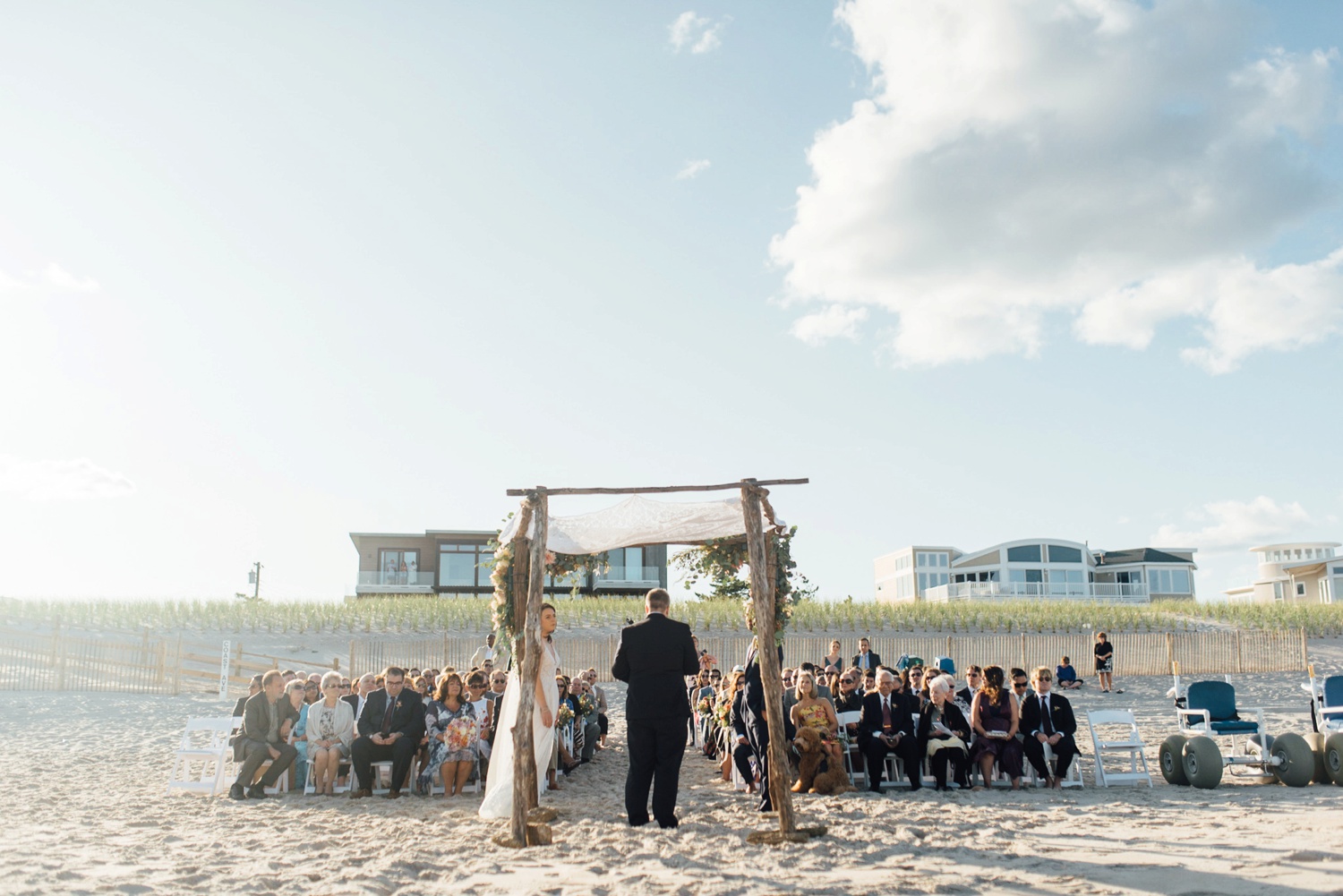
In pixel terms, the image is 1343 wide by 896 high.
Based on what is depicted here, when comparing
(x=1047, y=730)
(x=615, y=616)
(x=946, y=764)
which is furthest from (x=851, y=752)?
(x=615, y=616)

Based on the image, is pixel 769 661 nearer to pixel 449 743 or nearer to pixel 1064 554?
pixel 449 743

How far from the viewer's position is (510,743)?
8.16m

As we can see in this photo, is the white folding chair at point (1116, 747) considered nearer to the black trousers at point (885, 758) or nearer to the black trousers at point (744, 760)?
the black trousers at point (885, 758)

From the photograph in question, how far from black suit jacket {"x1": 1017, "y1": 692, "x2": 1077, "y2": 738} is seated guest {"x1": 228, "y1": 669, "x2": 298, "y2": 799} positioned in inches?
283

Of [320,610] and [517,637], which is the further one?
→ [320,610]

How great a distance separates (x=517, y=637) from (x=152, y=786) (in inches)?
179

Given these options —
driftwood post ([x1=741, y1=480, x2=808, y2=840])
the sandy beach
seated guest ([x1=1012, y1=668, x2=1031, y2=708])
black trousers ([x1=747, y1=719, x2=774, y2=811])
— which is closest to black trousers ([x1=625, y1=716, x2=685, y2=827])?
the sandy beach

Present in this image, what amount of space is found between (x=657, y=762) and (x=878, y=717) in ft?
11.2

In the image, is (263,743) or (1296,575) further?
(1296,575)

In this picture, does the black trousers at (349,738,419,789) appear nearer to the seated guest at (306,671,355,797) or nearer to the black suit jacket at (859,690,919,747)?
the seated guest at (306,671,355,797)

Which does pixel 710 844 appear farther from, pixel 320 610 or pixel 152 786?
pixel 320 610

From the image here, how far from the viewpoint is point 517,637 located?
8.59 meters

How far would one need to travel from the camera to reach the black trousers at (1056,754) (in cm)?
962

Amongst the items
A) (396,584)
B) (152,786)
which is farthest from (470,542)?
(152,786)
